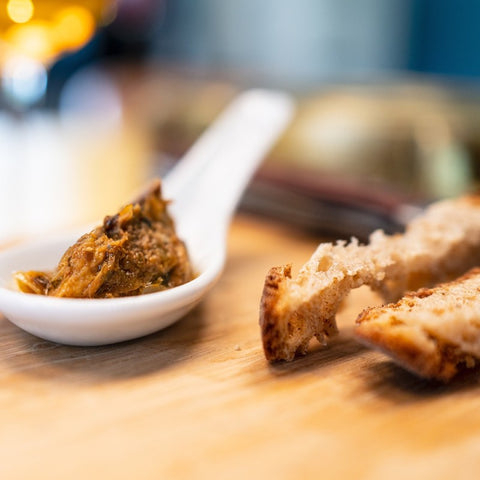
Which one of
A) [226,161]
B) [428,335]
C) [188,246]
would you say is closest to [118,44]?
[226,161]

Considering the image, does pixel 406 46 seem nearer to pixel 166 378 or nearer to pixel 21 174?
pixel 21 174

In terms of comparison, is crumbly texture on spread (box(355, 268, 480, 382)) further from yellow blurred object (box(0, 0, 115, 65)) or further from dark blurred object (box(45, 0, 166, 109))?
dark blurred object (box(45, 0, 166, 109))

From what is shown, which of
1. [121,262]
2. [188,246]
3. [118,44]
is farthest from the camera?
[118,44]

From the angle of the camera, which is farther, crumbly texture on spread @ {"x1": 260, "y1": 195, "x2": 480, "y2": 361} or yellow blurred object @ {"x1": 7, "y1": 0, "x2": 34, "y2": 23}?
yellow blurred object @ {"x1": 7, "y1": 0, "x2": 34, "y2": 23}

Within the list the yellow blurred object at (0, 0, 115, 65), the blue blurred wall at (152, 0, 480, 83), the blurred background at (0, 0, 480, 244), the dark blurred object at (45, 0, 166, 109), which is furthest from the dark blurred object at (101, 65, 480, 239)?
the dark blurred object at (45, 0, 166, 109)

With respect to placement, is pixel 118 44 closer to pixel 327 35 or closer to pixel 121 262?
pixel 327 35

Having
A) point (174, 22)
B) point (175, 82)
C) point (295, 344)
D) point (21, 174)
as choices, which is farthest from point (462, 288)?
point (174, 22)
